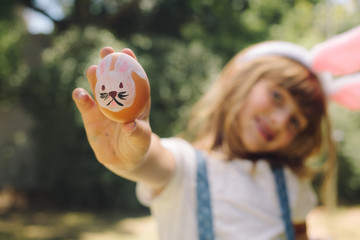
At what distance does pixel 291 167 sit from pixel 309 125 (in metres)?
0.21

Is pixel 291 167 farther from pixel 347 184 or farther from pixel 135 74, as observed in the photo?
pixel 347 184

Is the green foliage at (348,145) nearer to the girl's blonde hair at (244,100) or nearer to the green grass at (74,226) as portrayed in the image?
the green grass at (74,226)

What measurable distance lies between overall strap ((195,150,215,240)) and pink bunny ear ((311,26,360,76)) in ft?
2.26

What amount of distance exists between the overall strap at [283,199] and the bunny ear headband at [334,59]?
0.46 m

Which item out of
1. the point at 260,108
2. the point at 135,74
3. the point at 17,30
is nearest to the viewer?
the point at 135,74

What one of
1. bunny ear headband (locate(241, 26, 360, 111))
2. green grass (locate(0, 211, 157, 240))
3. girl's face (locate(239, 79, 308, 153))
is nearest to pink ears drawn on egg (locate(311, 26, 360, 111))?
bunny ear headband (locate(241, 26, 360, 111))

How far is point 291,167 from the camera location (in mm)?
1503

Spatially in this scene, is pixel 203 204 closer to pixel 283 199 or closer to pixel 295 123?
pixel 283 199

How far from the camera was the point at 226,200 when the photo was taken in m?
1.26

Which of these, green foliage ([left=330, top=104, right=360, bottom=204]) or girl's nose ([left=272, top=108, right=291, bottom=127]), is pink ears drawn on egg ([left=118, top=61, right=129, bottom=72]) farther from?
green foliage ([left=330, top=104, right=360, bottom=204])

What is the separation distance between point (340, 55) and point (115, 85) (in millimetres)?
1087

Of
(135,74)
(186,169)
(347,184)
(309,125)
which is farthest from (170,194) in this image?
(347,184)

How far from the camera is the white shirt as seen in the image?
A: 47.8 inches

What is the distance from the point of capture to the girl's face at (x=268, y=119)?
134cm
